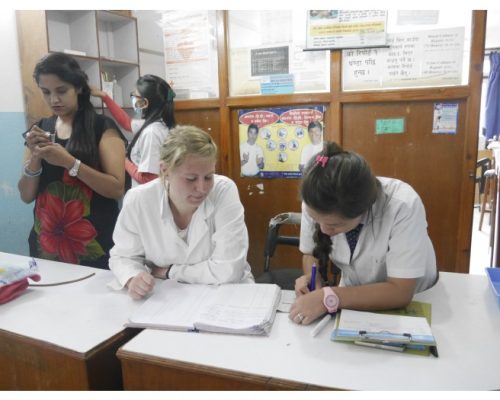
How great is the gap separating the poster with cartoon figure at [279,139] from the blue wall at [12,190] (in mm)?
1373

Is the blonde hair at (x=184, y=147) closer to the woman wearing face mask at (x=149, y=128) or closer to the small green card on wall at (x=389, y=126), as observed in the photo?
the woman wearing face mask at (x=149, y=128)

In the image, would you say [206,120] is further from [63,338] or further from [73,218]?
[63,338]

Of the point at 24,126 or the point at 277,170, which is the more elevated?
the point at 24,126

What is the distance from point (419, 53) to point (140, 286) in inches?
78.2

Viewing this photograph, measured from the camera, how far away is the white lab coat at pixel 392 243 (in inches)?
47.3

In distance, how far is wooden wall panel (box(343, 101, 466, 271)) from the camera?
2.42 meters

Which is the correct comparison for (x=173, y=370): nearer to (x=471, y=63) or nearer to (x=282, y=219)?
(x=282, y=219)

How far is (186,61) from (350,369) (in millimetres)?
2523

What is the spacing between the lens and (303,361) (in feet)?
3.13

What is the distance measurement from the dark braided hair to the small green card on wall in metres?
1.47

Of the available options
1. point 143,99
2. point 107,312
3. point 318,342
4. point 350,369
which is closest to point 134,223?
point 107,312

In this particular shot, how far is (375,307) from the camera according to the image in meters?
1.18

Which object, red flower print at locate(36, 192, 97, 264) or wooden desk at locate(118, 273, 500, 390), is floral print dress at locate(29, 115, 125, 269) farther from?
wooden desk at locate(118, 273, 500, 390)

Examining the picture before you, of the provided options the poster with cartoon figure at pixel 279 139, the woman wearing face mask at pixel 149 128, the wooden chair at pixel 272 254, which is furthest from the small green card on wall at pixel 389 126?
the woman wearing face mask at pixel 149 128
